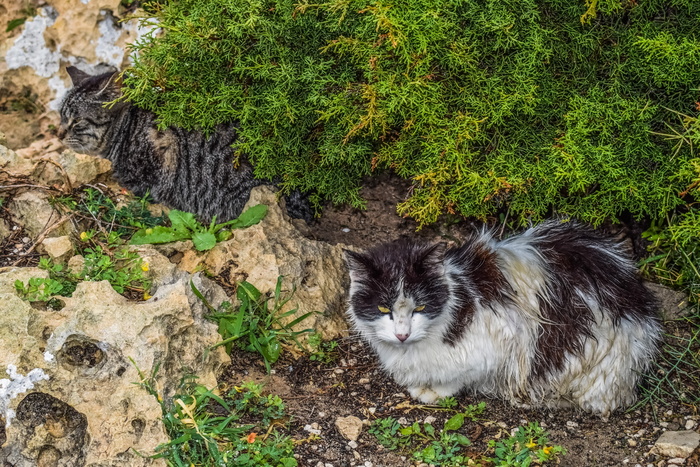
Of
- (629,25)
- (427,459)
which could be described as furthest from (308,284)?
(629,25)

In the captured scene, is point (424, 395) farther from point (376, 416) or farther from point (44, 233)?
point (44, 233)

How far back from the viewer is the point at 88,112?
5617 mm

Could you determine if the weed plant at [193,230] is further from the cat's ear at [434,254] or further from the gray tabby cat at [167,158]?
the cat's ear at [434,254]

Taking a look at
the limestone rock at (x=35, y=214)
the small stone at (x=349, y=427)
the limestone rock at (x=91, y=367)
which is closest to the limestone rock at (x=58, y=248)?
the limestone rock at (x=35, y=214)

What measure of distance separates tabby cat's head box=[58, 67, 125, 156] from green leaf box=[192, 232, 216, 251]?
1.62 metres

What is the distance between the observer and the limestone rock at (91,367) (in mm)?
3396

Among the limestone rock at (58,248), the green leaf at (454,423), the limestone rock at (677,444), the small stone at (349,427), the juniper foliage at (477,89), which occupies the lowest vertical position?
the small stone at (349,427)

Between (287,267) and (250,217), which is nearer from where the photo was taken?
(287,267)

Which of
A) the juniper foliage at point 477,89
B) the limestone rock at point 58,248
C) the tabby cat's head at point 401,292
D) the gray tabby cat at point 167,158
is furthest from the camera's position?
the gray tabby cat at point 167,158

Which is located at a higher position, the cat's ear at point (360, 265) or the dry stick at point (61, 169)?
the cat's ear at point (360, 265)

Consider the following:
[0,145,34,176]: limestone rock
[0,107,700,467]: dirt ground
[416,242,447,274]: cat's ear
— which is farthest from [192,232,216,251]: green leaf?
[416,242,447,274]: cat's ear

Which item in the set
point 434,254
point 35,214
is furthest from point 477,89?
point 35,214

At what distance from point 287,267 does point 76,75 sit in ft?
8.55

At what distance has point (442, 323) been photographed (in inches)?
155
